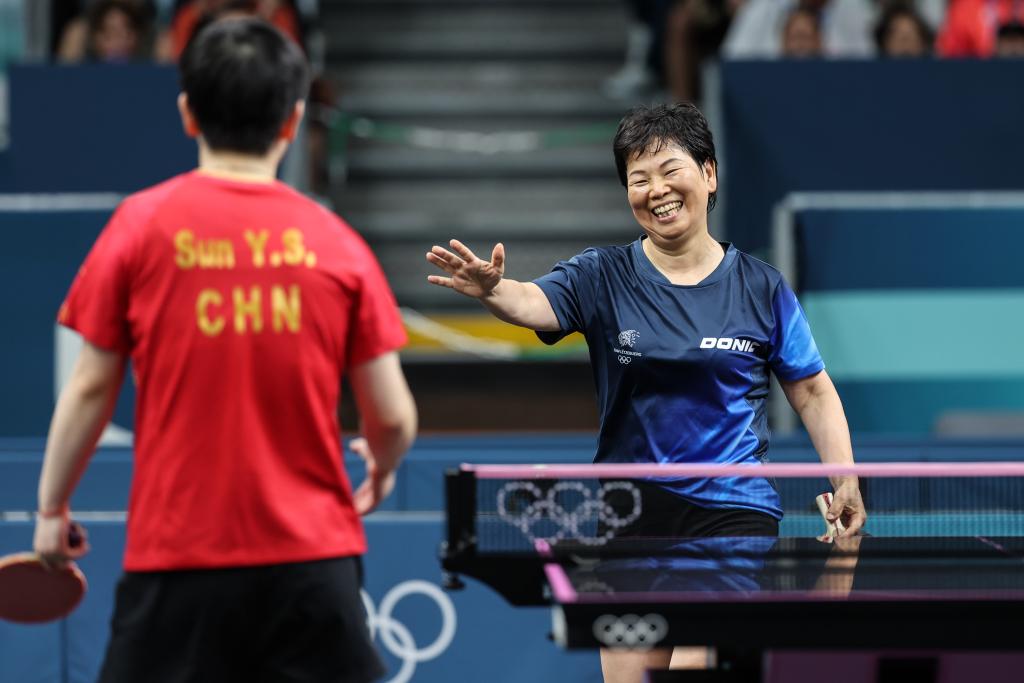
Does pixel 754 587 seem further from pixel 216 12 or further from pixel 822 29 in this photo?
pixel 822 29

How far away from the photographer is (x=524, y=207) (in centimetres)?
905

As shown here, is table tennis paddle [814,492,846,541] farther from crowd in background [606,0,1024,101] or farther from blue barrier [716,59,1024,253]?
crowd in background [606,0,1024,101]

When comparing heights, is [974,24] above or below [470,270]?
above

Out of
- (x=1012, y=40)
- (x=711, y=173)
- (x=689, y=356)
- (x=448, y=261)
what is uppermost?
(x=1012, y=40)

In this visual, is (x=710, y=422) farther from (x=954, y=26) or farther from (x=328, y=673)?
(x=954, y=26)

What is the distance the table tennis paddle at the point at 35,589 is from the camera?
2.72 metres

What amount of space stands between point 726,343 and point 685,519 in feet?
1.37

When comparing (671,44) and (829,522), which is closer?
(829,522)

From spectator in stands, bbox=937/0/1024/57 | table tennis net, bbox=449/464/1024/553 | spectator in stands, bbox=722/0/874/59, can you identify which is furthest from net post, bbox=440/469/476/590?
spectator in stands, bbox=937/0/1024/57

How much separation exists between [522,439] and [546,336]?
7.17 feet

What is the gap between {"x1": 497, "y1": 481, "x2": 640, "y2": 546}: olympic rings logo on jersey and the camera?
2994mm

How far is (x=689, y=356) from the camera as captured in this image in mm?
3484

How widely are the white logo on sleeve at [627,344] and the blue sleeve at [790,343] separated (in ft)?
1.12

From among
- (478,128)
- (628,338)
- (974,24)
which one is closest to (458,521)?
(628,338)
